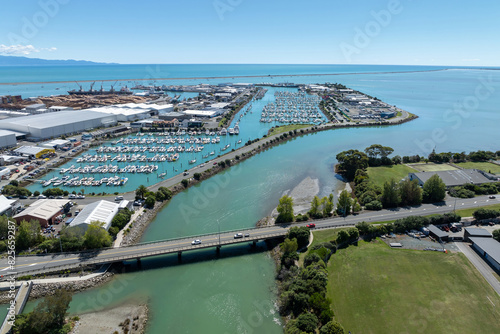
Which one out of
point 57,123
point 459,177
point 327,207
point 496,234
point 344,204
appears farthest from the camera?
point 57,123

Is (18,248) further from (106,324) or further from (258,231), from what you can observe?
(258,231)

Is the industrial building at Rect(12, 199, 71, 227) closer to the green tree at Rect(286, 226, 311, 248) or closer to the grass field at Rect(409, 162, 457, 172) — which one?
the green tree at Rect(286, 226, 311, 248)

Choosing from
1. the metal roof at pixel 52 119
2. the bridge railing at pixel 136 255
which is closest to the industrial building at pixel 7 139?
the metal roof at pixel 52 119

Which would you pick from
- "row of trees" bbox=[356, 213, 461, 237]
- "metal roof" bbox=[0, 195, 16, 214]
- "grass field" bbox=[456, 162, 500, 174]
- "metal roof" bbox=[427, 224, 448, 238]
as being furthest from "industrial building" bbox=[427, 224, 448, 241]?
"metal roof" bbox=[0, 195, 16, 214]

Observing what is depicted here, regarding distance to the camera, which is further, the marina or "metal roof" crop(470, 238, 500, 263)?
the marina

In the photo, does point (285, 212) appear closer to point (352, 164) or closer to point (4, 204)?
point (352, 164)

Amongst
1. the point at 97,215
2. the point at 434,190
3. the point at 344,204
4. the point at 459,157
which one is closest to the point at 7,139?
the point at 97,215
